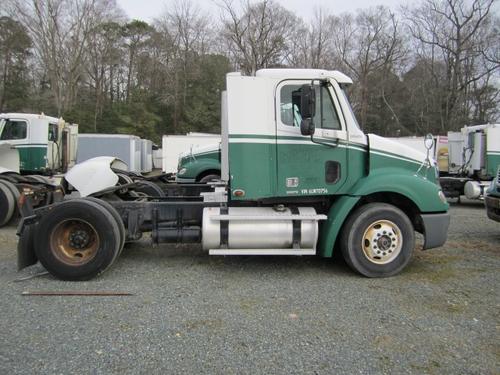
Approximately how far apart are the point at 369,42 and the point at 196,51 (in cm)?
1929

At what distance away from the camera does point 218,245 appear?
5.72 m

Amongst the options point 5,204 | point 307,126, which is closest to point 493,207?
point 307,126

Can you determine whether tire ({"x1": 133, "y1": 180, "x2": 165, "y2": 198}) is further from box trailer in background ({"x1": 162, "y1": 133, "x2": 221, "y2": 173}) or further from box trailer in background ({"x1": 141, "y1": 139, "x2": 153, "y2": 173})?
box trailer in background ({"x1": 141, "y1": 139, "x2": 153, "y2": 173})

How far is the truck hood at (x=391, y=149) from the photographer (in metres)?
5.88

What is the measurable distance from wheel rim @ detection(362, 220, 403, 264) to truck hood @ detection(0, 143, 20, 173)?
912 cm

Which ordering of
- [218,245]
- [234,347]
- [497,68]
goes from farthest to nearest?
1. [497,68]
2. [218,245]
3. [234,347]

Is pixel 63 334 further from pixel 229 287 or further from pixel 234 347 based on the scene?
pixel 229 287

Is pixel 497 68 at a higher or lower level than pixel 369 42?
lower

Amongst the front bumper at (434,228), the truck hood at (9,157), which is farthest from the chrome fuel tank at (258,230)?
the truck hood at (9,157)

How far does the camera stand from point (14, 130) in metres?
11.4

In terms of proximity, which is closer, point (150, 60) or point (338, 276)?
point (338, 276)

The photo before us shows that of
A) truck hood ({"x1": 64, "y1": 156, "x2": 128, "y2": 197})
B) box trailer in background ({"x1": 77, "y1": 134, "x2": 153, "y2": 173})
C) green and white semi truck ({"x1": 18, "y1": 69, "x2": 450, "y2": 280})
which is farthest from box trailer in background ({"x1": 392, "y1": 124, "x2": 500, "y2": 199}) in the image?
box trailer in background ({"x1": 77, "y1": 134, "x2": 153, "y2": 173})

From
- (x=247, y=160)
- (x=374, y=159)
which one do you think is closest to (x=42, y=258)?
(x=247, y=160)

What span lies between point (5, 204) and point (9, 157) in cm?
222
